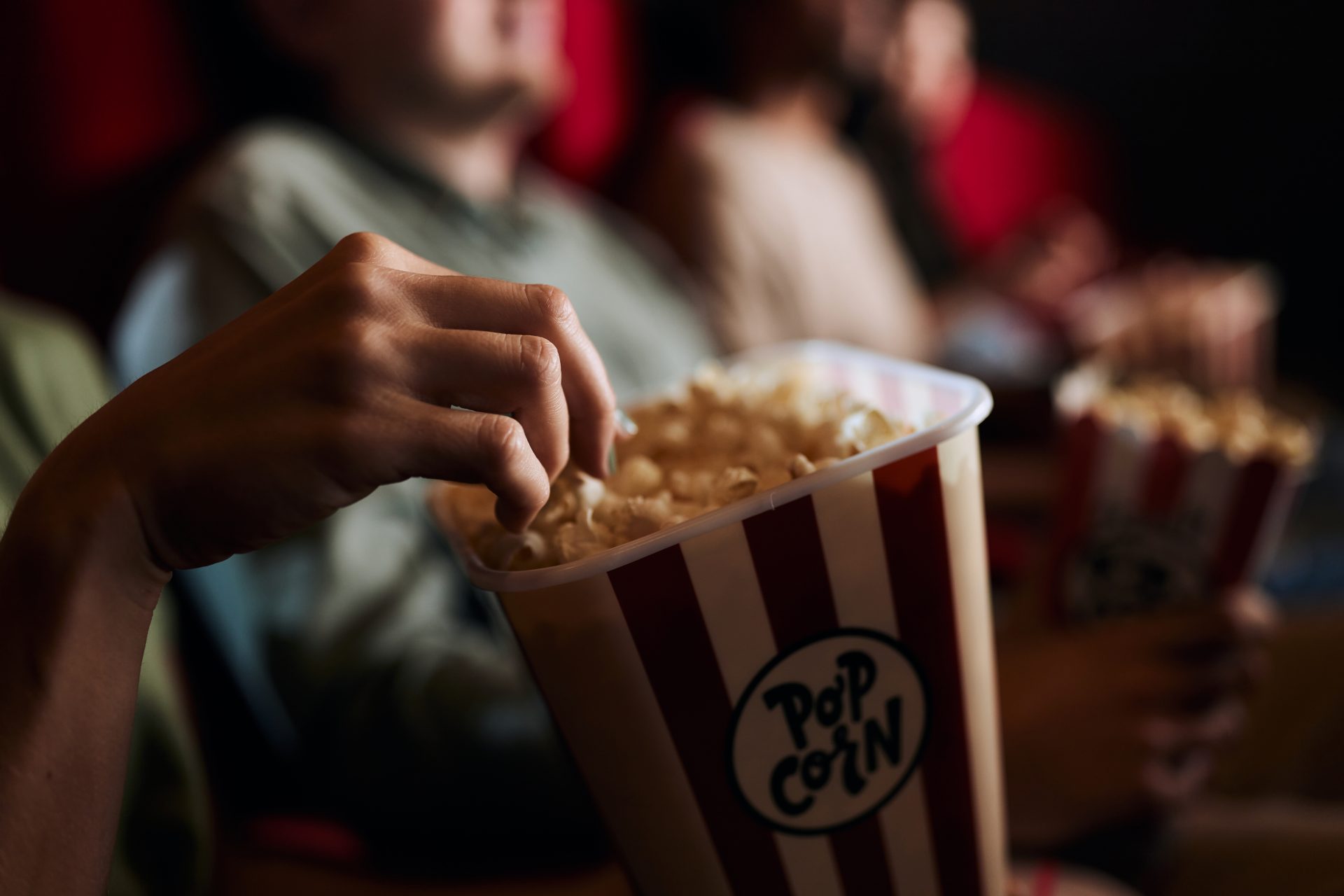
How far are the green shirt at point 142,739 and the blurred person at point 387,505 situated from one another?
11cm

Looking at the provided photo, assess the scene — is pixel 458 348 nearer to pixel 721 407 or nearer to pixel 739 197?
pixel 721 407

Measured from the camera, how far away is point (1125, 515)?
693 mm

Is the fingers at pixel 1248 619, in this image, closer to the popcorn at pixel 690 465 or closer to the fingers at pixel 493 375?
the popcorn at pixel 690 465

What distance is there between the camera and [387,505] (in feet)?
2.52

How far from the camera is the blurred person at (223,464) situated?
1.03ft

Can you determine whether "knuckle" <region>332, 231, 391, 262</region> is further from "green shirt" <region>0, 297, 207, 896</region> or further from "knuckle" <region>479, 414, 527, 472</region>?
"green shirt" <region>0, 297, 207, 896</region>

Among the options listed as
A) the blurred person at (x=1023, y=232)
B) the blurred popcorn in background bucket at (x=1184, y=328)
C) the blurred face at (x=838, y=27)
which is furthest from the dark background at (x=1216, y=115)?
the blurred face at (x=838, y=27)

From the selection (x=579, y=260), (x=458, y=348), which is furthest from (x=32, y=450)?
(x=579, y=260)

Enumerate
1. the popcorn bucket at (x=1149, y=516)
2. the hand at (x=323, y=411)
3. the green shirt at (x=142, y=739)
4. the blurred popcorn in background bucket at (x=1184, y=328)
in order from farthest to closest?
the blurred popcorn in background bucket at (x=1184, y=328) → the popcorn bucket at (x=1149, y=516) → the green shirt at (x=142, y=739) → the hand at (x=323, y=411)

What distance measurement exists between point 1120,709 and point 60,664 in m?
0.65

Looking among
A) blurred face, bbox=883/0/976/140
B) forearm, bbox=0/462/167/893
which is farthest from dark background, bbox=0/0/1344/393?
forearm, bbox=0/462/167/893

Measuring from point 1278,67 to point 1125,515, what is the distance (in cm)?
247

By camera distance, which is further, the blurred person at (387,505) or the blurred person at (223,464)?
the blurred person at (387,505)

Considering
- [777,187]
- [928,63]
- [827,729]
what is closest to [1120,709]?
[827,729]
